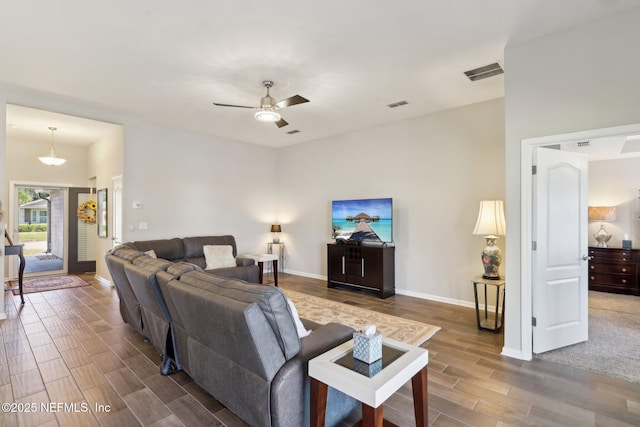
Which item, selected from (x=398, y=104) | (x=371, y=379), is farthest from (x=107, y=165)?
(x=371, y=379)

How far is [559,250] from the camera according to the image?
3217 mm

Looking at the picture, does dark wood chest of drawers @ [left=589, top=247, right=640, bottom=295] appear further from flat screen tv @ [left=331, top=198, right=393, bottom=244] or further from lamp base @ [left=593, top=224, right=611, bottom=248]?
flat screen tv @ [left=331, top=198, right=393, bottom=244]

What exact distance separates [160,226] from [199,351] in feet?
13.3

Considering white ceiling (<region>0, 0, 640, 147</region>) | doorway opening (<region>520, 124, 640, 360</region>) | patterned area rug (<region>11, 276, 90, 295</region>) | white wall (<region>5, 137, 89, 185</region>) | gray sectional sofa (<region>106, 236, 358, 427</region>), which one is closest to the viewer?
gray sectional sofa (<region>106, 236, 358, 427</region>)

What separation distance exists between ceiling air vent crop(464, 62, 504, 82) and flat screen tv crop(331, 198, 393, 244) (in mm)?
2298

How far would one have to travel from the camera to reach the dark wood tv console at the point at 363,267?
525 centimetres

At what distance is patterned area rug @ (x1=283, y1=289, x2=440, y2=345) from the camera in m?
3.61

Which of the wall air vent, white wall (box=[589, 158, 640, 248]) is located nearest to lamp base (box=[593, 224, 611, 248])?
white wall (box=[589, 158, 640, 248])

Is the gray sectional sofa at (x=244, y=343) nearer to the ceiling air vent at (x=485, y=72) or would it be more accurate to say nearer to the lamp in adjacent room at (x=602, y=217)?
the ceiling air vent at (x=485, y=72)

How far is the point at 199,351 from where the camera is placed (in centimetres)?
231

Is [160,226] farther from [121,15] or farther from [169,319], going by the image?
[121,15]

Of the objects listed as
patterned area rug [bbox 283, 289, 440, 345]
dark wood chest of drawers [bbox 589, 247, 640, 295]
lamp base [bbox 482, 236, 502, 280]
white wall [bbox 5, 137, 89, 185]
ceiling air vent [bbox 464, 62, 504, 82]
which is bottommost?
patterned area rug [bbox 283, 289, 440, 345]

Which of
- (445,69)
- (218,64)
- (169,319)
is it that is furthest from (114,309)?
(445,69)

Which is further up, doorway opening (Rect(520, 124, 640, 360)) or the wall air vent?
the wall air vent
